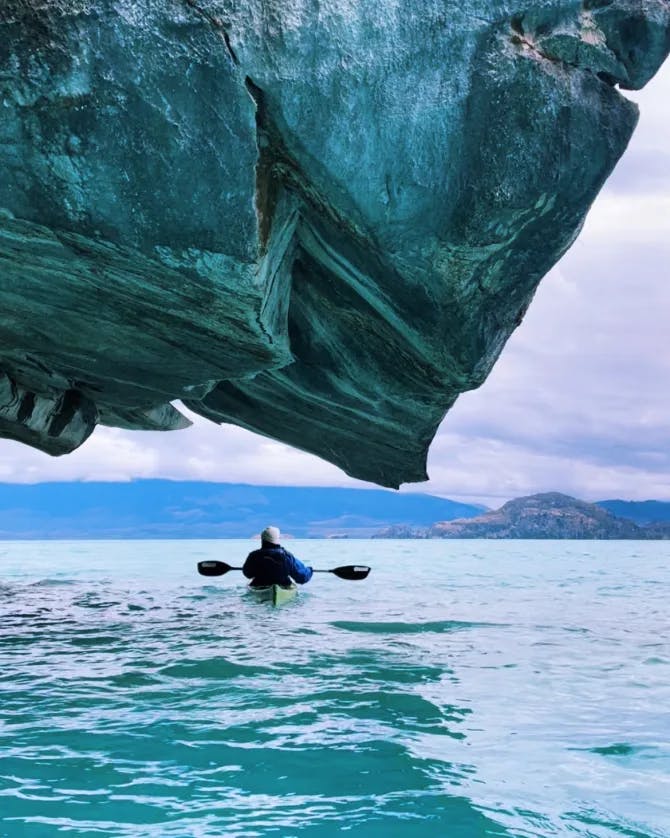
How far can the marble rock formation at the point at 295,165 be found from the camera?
6.57 m

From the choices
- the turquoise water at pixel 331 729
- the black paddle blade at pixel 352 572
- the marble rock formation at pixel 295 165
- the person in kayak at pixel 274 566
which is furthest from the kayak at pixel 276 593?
the marble rock formation at pixel 295 165

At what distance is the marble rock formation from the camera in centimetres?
657

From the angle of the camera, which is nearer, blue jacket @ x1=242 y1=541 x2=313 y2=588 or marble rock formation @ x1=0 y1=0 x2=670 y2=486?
marble rock formation @ x1=0 y1=0 x2=670 y2=486

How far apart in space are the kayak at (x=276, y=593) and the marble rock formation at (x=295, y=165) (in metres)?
7.38

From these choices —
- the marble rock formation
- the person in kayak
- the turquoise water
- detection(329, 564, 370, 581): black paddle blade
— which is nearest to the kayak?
the person in kayak

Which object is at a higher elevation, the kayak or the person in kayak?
the person in kayak

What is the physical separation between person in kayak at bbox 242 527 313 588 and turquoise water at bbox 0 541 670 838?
2.26 metres

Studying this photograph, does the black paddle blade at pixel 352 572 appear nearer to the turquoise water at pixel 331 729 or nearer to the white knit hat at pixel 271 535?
the white knit hat at pixel 271 535

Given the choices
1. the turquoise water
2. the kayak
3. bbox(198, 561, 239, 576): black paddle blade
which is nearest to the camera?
the turquoise water

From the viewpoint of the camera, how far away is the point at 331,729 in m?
6.95

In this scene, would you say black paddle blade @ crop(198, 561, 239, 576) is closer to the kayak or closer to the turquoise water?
the kayak

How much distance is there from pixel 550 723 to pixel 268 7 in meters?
6.83

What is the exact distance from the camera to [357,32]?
7281mm

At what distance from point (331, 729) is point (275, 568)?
998 centimetres
